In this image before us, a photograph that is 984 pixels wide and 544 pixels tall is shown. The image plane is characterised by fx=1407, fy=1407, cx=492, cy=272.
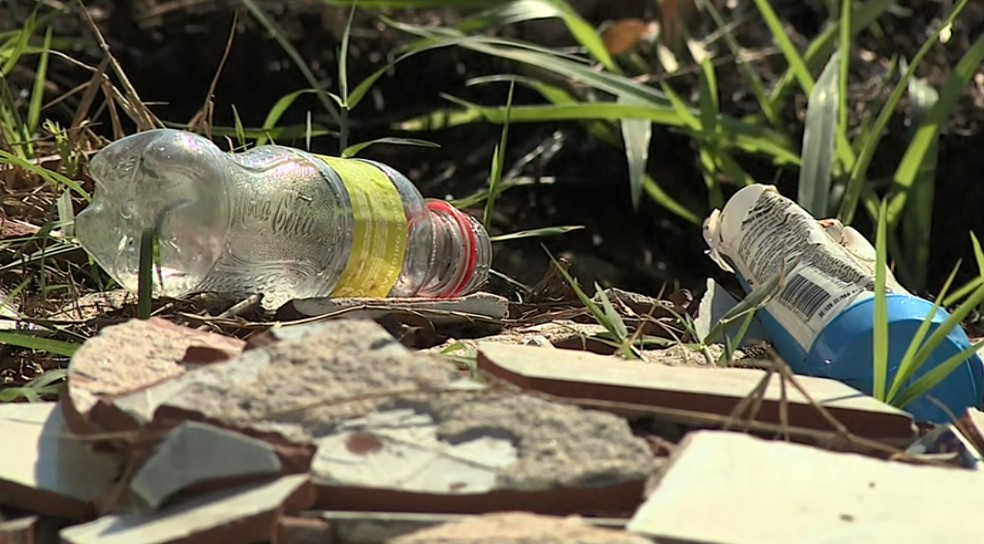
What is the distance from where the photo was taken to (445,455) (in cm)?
102

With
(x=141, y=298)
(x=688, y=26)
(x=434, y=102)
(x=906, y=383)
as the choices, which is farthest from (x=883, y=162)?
(x=141, y=298)

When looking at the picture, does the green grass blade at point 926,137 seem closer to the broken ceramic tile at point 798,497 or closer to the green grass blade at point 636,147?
the green grass blade at point 636,147

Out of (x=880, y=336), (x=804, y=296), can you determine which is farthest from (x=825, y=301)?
(x=880, y=336)

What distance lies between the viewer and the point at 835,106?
249 cm

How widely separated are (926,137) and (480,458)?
1.81m

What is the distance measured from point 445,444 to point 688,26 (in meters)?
2.46

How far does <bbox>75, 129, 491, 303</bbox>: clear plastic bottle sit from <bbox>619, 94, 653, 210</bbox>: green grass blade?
2.25 ft

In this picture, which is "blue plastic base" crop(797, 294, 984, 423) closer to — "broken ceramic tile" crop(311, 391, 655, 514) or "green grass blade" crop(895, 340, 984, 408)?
"green grass blade" crop(895, 340, 984, 408)

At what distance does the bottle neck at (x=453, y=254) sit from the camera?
6.23 feet

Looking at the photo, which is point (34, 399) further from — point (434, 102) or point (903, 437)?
point (434, 102)

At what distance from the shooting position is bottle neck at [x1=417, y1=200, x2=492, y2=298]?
190cm

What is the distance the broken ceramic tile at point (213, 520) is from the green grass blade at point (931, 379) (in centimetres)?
64

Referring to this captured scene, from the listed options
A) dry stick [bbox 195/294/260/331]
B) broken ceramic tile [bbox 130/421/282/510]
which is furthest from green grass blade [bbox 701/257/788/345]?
broken ceramic tile [bbox 130/421/282/510]

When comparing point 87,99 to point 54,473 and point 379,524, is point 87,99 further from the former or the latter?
point 379,524
